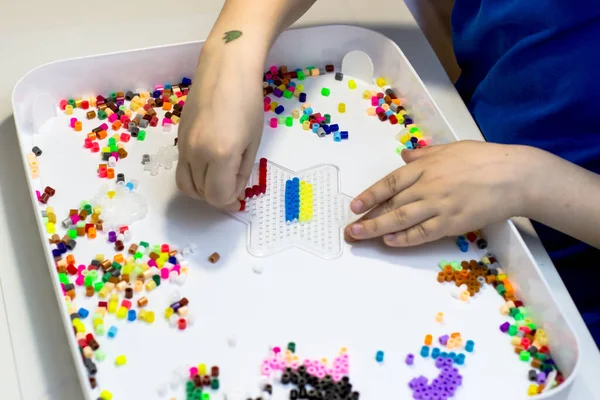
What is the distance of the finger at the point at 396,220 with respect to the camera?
2.36ft

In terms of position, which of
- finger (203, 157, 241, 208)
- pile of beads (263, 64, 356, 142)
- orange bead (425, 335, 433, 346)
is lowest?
orange bead (425, 335, 433, 346)

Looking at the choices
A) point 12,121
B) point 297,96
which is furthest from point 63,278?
point 297,96

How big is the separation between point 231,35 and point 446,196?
0.31 metres

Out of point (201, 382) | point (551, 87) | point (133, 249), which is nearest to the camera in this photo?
point (201, 382)

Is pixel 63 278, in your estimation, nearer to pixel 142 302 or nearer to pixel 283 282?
pixel 142 302

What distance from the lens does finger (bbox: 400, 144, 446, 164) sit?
0.77 m

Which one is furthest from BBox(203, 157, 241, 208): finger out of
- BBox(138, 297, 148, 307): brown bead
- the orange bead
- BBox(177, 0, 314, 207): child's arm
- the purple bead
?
the purple bead

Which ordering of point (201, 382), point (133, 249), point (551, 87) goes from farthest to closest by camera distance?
1. point (551, 87)
2. point (133, 249)
3. point (201, 382)

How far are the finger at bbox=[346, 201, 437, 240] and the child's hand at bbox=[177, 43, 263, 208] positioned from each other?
0.15m

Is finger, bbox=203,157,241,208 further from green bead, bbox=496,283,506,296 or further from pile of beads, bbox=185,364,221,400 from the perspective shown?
green bead, bbox=496,283,506,296

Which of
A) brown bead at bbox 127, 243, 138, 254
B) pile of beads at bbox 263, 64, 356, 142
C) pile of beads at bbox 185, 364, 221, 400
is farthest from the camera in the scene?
pile of beads at bbox 263, 64, 356, 142

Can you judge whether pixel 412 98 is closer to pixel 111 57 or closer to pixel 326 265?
pixel 326 265

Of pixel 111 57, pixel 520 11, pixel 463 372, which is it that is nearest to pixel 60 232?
pixel 111 57

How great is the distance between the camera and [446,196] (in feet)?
2.38
